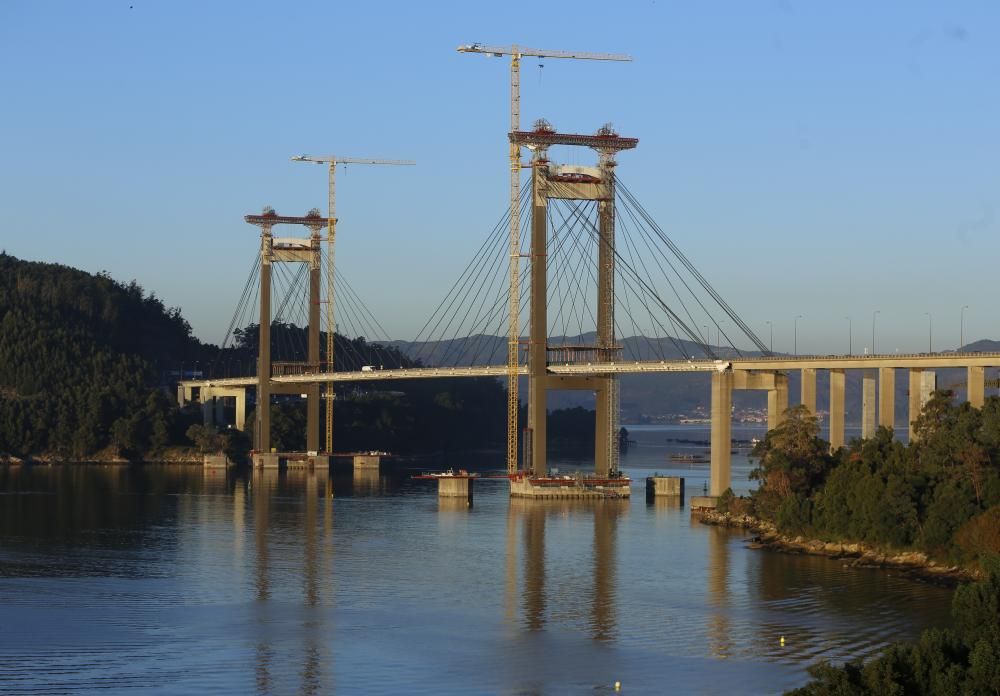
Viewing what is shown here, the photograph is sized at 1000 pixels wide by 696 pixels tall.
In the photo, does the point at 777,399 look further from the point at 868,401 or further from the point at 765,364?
the point at 868,401

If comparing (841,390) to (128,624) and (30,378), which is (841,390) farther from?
(30,378)

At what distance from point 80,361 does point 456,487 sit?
191 feet

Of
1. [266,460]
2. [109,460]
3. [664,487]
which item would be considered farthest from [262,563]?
[109,460]

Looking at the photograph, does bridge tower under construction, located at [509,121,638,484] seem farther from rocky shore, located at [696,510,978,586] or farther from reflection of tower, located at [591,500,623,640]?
rocky shore, located at [696,510,978,586]

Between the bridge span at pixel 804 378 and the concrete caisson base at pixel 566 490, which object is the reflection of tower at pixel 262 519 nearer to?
the concrete caisson base at pixel 566 490

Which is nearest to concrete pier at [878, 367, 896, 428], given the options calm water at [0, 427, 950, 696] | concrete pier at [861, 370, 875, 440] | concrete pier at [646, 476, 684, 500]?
concrete pier at [861, 370, 875, 440]

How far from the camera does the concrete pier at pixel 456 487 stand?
283ft

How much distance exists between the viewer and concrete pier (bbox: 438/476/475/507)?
86250mm

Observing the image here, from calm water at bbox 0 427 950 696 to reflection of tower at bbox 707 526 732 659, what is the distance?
0.33ft

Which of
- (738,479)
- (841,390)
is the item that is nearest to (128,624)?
(841,390)

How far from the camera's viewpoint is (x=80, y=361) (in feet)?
443

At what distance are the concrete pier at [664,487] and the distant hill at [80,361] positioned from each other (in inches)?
1994

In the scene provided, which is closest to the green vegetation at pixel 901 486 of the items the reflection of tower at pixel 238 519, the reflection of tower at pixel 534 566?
the reflection of tower at pixel 534 566

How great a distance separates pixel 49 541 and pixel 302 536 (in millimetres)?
9874
